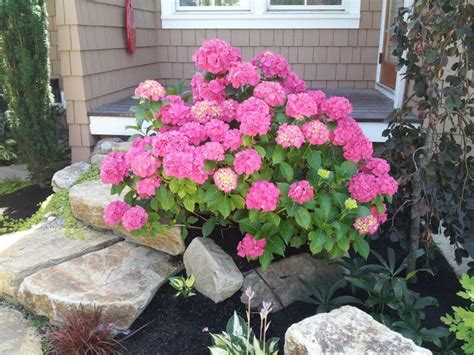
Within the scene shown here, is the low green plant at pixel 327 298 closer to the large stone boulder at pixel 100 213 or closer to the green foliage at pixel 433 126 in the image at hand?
the green foliage at pixel 433 126

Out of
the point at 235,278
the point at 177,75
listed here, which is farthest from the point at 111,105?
the point at 235,278

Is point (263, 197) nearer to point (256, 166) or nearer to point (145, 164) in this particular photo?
point (256, 166)

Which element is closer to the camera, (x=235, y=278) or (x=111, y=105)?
(x=235, y=278)

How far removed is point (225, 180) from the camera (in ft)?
6.25

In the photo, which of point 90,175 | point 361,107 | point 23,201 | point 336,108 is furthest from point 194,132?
point 361,107

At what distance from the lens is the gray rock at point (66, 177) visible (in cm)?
326

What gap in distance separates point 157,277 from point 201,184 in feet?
1.98

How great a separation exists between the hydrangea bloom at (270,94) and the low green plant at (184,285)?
37.1 inches

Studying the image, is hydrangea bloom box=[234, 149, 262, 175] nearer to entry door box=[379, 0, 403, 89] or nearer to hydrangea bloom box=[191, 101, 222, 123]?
hydrangea bloom box=[191, 101, 222, 123]

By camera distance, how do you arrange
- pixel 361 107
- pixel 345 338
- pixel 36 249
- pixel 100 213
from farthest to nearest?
pixel 361 107 → pixel 100 213 → pixel 36 249 → pixel 345 338

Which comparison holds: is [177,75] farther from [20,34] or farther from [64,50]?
[20,34]

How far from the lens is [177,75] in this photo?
5.08 metres

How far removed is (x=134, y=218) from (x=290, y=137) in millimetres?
815

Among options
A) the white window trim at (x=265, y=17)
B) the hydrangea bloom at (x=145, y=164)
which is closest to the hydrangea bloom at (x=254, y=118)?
the hydrangea bloom at (x=145, y=164)
